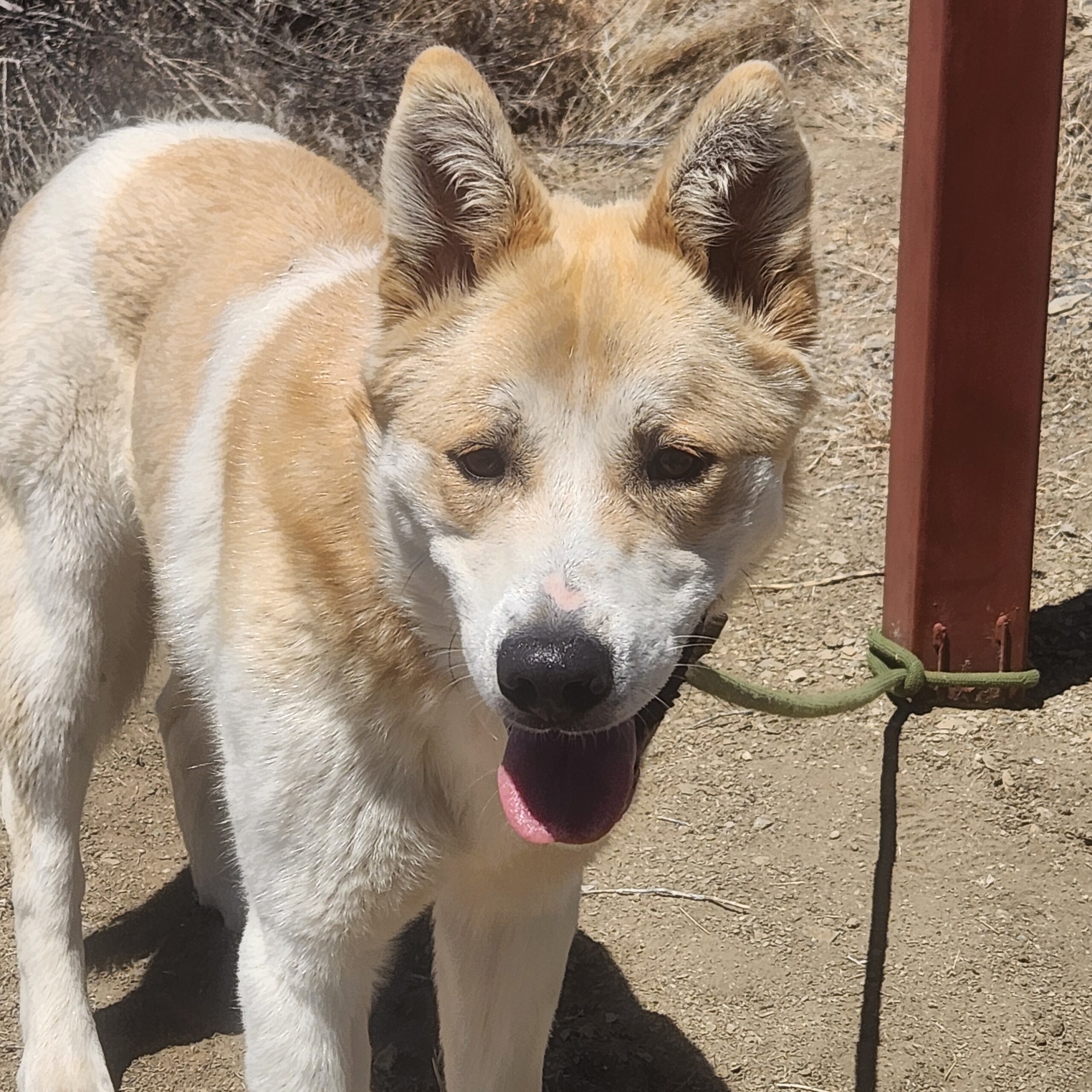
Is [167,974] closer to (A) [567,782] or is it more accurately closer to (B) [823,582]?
(A) [567,782]

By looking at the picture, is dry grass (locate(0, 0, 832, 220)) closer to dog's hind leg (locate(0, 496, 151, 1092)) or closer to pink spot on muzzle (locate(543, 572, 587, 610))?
dog's hind leg (locate(0, 496, 151, 1092))

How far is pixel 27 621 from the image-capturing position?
3078 millimetres

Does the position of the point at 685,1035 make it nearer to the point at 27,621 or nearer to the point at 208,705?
the point at 208,705

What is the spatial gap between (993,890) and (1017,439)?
1.33 m

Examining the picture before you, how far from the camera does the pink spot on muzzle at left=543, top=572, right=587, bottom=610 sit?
1.81m

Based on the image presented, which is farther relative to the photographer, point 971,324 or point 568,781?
point 971,324

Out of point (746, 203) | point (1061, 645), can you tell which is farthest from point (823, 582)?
point (746, 203)

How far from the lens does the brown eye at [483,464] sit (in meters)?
1.97

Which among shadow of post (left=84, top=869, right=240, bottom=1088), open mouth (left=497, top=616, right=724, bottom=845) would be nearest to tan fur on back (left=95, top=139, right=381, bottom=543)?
open mouth (left=497, top=616, right=724, bottom=845)

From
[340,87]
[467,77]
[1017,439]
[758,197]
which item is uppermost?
[467,77]

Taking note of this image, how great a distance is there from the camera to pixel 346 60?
22.4 feet

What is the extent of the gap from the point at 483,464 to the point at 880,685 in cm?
213

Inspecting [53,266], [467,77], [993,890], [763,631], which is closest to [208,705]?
[53,266]

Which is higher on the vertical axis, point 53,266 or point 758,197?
point 758,197
